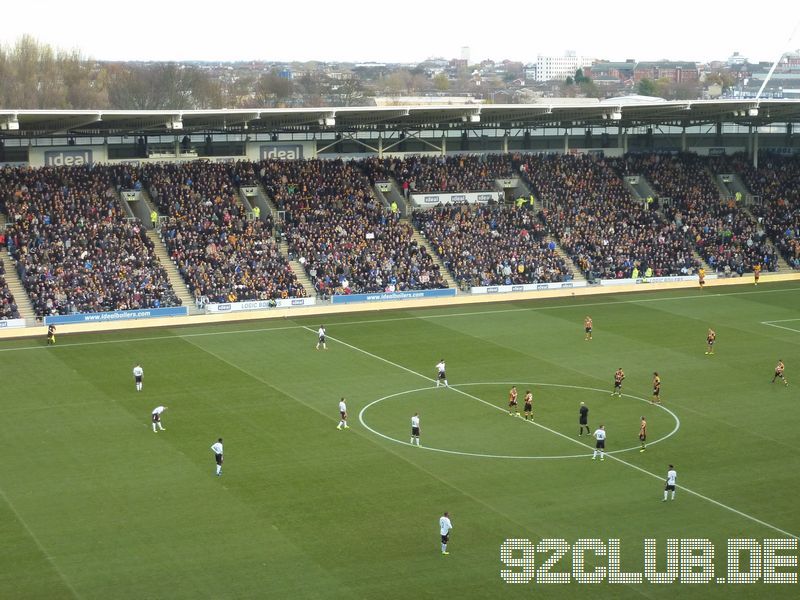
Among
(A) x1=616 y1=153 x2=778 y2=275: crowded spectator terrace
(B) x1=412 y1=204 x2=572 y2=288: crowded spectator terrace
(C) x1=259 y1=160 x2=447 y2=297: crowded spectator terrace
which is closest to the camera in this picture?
(C) x1=259 y1=160 x2=447 y2=297: crowded spectator terrace

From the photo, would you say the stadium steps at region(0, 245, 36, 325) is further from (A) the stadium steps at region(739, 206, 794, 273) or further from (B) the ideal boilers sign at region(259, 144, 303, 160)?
(A) the stadium steps at region(739, 206, 794, 273)

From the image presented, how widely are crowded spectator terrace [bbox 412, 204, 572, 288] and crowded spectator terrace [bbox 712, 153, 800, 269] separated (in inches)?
630

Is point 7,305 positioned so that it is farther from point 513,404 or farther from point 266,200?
point 513,404

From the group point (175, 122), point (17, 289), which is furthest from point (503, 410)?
point (175, 122)

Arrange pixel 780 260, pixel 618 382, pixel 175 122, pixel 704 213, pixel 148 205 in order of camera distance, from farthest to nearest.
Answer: pixel 704 213
pixel 780 260
pixel 148 205
pixel 175 122
pixel 618 382

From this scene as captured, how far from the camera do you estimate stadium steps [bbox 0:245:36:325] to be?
56.5 meters

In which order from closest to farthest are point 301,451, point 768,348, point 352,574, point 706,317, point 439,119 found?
1. point 352,574
2. point 301,451
3. point 768,348
4. point 706,317
5. point 439,119

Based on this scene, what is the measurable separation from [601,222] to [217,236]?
24.5 m

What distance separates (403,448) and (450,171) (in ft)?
135

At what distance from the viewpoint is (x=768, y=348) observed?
173 feet

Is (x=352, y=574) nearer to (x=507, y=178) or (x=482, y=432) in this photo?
(x=482, y=432)

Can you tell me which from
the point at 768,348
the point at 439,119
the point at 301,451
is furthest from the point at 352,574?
the point at 439,119

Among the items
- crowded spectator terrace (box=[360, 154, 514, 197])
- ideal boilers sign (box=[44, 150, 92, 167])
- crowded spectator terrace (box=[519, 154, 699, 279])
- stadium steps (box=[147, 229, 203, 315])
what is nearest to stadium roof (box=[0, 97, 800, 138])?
ideal boilers sign (box=[44, 150, 92, 167])

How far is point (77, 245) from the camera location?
61344mm
